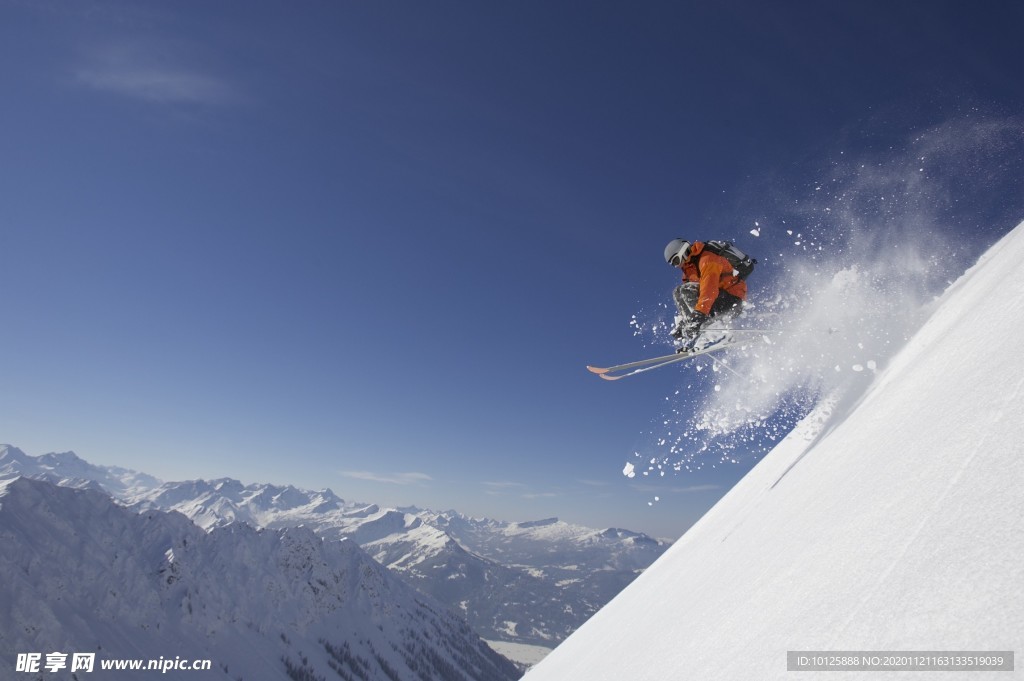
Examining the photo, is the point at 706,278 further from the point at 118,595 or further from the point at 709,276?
the point at 118,595

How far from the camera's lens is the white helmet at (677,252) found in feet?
36.1

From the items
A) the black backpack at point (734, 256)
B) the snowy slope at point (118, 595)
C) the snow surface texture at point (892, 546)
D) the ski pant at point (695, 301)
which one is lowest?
the snowy slope at point (118, 595)

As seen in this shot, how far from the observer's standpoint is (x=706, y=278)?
10.4 metres

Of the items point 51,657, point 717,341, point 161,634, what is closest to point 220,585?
point 161,634

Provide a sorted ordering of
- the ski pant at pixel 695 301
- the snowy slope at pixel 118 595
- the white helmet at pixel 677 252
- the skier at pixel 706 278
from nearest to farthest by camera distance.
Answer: the skier at pixel 706 278
the white helmet at pixel 677 252
the ski pant at pixel 695 301
the snowy slope at pixel 118 595

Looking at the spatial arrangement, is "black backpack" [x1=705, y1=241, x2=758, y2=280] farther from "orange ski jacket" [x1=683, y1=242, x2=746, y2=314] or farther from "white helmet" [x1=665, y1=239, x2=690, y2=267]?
"white helmet" [x1=665, y1=239, x2=690, y2=267]

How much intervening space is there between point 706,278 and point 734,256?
1379mm

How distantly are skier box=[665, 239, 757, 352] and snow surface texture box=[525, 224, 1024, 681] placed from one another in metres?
5.42

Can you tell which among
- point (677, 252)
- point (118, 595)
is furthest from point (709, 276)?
point (118, 595)

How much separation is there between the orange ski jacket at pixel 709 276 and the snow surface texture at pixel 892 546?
5195 mm

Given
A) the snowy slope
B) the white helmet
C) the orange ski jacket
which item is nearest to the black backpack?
the orange ski jacket

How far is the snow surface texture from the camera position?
1.69 meters

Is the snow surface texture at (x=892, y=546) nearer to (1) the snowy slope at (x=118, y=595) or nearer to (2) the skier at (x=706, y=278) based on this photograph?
(2) the skier at (x=706, y=278)

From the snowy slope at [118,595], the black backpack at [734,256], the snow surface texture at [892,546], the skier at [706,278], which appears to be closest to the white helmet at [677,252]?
the skier at [706,278]
